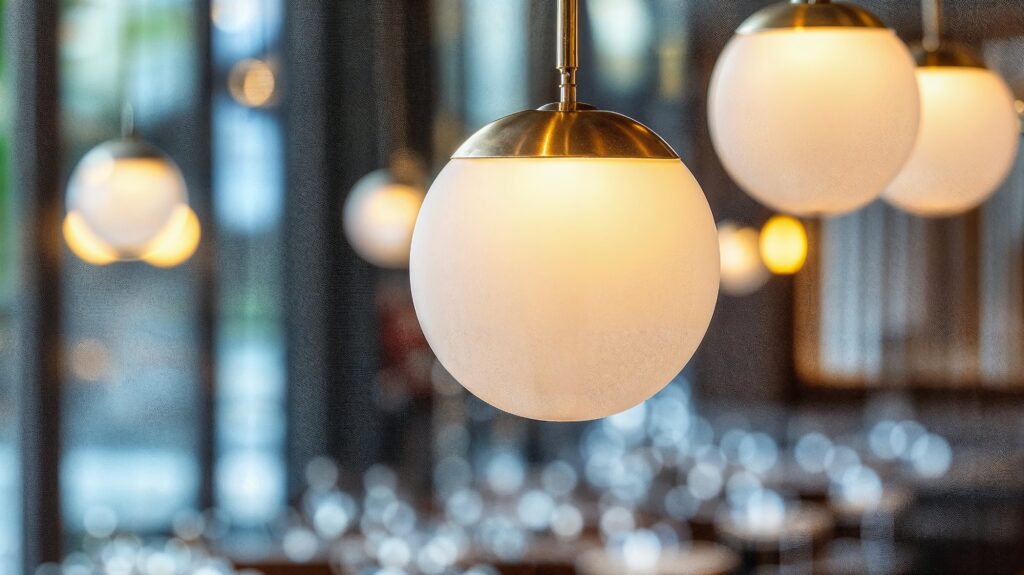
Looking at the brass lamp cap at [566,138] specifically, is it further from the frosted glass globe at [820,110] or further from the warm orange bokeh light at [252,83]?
the warm orange bokeh light at [252,83]

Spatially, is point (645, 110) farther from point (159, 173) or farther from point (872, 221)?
point (159, 173)

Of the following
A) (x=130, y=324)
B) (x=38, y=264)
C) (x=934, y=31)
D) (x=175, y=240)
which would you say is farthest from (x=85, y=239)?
(x=934, y=31)

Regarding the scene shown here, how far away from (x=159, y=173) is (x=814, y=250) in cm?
592

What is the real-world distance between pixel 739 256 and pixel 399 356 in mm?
2153

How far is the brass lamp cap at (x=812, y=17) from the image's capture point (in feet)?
5.05

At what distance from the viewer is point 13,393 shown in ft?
16.5

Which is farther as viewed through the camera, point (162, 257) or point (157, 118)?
point (157, 118)

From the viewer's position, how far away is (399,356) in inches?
323

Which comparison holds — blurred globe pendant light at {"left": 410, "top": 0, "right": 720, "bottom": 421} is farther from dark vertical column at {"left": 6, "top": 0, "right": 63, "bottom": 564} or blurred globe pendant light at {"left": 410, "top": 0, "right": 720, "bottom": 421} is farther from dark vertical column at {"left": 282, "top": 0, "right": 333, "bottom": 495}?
dark vertical column at {"left": 282, "top": 0, "right": 333, "bottom": 495}

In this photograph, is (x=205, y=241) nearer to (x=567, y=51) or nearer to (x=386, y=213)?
(x=386, y=213)

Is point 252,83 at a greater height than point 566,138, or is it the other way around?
point 252,83

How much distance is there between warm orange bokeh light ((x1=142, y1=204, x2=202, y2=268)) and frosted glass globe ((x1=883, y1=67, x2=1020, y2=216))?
253 centimetres

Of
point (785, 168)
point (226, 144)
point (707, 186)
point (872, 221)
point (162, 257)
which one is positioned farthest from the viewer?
point (707, 186)

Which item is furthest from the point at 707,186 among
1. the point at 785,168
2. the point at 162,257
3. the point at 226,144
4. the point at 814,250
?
the point at 785,168
